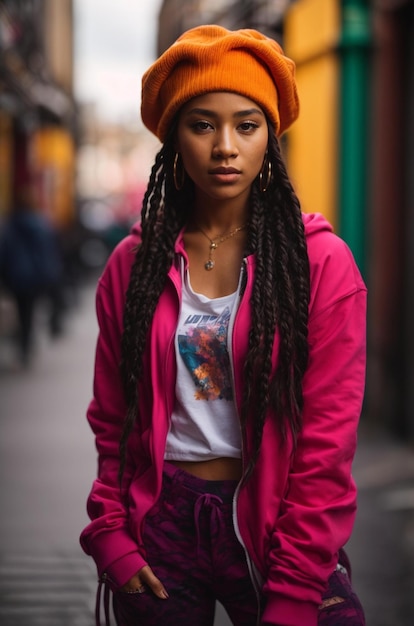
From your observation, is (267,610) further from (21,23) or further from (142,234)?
A: (21,23)

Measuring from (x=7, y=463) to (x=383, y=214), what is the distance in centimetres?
331

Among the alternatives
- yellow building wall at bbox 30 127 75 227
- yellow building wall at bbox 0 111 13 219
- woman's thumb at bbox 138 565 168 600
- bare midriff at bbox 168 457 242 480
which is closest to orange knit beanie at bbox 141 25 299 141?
bare midriff at bbox 168 457 242 480

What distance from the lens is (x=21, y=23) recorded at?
47.4ft

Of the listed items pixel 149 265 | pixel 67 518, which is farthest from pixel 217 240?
pixel 67 518

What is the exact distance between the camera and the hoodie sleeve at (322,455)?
2088 millimetres

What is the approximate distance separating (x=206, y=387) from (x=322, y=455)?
0.31 metres

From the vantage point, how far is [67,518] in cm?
561

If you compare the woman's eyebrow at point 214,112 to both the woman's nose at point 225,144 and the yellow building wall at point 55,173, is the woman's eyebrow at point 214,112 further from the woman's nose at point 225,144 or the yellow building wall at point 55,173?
the yellow building wall at point 55,173

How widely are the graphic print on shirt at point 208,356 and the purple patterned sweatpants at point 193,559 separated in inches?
7.7

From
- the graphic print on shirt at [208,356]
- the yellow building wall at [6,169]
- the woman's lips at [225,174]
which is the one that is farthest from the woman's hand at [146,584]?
the yellow building wall at [6,169]

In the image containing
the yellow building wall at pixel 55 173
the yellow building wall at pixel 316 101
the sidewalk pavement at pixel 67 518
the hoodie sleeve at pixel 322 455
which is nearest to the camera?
the hoodie sleeve at pixel 322 455

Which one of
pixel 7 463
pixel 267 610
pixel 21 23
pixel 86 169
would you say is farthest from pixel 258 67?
pixel 86 169

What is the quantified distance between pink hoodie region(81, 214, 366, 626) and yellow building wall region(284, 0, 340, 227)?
6012 mm

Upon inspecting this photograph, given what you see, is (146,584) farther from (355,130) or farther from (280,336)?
(355,130)
